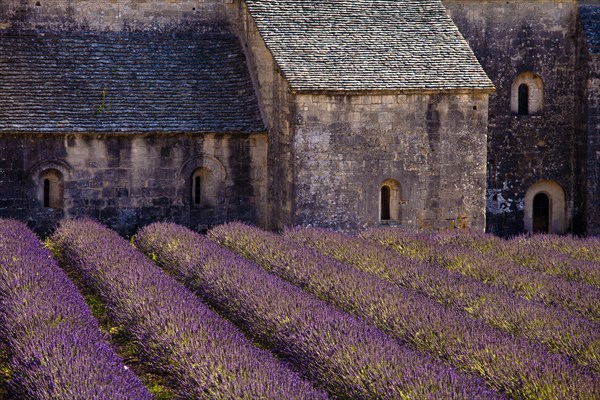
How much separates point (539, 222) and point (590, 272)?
990 centimetres

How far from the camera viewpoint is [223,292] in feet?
45.7

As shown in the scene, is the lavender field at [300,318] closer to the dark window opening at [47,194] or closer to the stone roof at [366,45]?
the dark window opening at [47,194]

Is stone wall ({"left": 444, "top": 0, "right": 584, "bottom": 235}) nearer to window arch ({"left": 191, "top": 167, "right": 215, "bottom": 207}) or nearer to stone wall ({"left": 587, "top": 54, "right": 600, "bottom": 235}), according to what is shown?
stone wall ({"left": 587, "top": 54, "right": 600, "bottom": 235})

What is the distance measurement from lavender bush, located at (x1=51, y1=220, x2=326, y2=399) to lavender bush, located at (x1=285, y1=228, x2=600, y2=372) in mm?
2786

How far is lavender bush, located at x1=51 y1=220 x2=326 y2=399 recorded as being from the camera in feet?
31.4

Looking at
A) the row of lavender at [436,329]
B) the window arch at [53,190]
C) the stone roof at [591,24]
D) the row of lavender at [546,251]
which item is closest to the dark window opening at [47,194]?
the window arch at [53,190]

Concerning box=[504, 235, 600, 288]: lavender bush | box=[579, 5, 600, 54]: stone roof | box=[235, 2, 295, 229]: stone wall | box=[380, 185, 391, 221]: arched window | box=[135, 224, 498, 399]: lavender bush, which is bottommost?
box=[135, 224, 498, 399]: lavender bush

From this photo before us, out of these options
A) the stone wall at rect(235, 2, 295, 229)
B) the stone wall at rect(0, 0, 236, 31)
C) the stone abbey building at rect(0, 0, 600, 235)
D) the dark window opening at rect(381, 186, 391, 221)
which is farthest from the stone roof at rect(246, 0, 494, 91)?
the dark window opening at rect(381, 186, 391, 221)

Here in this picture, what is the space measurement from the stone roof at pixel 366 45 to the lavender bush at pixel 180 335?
5.50 meters

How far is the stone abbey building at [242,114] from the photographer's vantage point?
20.3 meters

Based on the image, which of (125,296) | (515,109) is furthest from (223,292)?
(515,109)

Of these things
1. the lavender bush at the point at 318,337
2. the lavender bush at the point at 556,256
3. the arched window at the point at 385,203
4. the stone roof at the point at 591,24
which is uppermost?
the stone roof at the point at 591,24

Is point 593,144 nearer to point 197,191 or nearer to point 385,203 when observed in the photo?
point 385,203

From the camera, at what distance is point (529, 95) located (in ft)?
80.2
